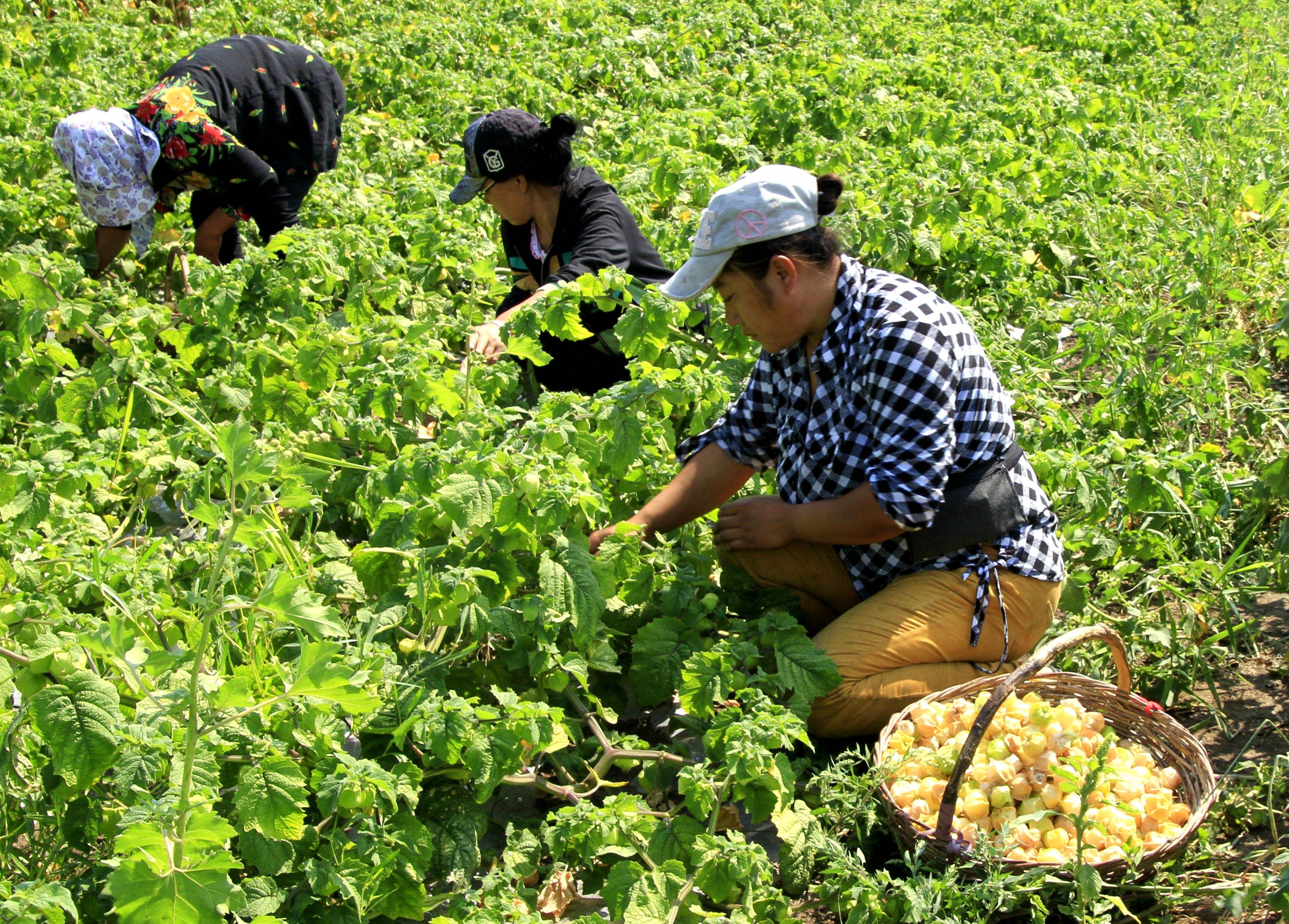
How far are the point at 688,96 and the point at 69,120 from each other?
366 cm

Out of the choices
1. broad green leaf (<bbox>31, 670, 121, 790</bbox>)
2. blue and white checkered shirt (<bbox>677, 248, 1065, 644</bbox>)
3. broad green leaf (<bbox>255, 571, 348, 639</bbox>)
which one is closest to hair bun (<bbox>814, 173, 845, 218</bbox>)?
blue and white checkered shirt (<bbox>677, 248, 1065, 644</bbox>)

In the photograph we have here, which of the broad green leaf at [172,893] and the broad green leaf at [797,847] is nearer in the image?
the broad green leaf at [172,893]

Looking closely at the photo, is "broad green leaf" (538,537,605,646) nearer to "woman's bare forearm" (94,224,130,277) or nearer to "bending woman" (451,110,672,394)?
"bending woman" (451,110,672,394)

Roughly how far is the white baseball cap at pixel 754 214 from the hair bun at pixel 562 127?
1.27m

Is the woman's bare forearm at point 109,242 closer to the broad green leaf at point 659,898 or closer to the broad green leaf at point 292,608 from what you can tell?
the broad green leaf at point 292,608

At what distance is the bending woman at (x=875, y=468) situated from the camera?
2715 mm

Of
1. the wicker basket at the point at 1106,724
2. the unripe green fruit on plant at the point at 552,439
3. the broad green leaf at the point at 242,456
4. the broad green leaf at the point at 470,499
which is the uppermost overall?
the broad green leaf at the point at 242,456

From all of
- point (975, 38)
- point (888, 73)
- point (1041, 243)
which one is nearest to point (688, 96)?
point (888, 73)

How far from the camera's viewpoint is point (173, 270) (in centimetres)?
518

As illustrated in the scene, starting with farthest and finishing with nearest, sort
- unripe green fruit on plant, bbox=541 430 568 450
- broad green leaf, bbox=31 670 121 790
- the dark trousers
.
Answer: the dark trousers → unripe green fruit on plant, bbox=541 430 568 450 → broad green leaf, bbox=31 670 121 790

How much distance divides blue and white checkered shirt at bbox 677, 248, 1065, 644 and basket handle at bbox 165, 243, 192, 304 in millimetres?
2818

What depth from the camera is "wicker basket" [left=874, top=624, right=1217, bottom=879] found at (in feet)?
7.70

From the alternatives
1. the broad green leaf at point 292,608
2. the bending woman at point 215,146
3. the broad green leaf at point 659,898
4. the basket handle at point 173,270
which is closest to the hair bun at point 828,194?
the broad green leaf at point 659,898

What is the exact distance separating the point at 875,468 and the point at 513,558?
2.72 feet
